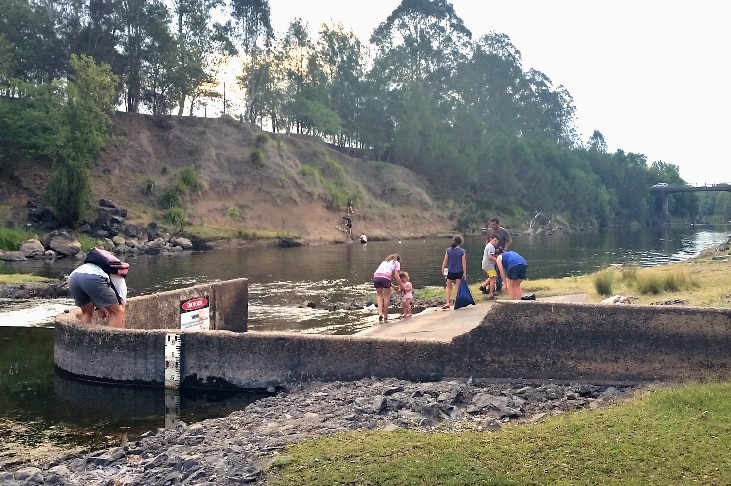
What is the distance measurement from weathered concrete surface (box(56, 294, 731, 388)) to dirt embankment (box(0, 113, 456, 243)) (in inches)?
1644

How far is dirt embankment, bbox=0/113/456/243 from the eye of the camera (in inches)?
2266

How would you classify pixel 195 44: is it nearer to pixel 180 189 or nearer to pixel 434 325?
pixel 180 189

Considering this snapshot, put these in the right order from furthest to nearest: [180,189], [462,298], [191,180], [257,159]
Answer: [257,159]
[191,180]
[180,189]
[462,298]

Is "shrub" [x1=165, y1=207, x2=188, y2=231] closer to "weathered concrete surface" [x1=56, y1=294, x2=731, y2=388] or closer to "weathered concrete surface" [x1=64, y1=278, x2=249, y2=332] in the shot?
"weathered concrete surface" [x1=64, y1=278, x2=249, y2=332]

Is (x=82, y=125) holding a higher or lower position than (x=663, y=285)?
higher

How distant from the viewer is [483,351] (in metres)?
11.2

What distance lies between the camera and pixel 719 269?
23094 mm

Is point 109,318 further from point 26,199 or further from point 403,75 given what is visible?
point 403,75

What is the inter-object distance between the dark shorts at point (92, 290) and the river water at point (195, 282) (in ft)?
4.71

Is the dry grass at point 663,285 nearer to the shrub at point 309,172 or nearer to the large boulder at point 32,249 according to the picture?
the large boulder at point 32,249

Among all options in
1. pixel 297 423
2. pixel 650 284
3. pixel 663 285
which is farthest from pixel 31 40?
pixel 297 423

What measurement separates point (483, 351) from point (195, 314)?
6671 mm

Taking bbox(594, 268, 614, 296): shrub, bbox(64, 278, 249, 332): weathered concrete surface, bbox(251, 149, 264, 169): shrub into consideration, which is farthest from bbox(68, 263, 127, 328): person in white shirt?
bbox(251, 149, 264, 169): shrub

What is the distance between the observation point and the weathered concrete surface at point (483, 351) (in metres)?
10.5
